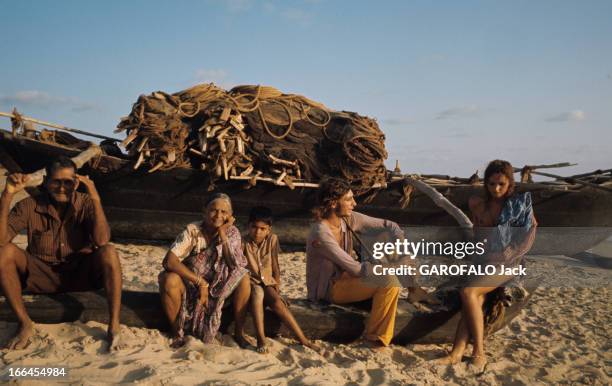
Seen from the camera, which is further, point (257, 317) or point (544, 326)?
point (544, 326)

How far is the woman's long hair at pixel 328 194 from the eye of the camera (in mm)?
3758

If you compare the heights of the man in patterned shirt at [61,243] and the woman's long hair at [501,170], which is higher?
the woman's long hair at [501,170]

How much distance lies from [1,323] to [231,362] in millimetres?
1515

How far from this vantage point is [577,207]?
8.27 metres

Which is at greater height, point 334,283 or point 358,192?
point 358,192

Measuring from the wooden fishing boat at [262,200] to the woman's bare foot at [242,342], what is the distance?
2.92 meters

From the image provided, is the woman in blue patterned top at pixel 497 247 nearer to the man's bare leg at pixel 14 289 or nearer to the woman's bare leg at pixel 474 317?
the woman's bare leg at pixel 474 317

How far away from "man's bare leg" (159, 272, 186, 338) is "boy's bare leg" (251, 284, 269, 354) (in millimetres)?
483

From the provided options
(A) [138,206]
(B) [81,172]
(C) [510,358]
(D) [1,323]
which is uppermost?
(B) [81,172]

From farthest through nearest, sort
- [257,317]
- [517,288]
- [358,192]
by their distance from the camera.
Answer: [358,192], [517,288], [257,317]

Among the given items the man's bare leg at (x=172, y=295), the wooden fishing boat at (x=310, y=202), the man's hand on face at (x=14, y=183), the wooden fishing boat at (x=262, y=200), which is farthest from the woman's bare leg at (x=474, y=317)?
the man's hand on face at (x=14, y=183)

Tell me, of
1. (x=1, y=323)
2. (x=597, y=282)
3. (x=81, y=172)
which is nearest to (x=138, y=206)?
(x=81, y=172)

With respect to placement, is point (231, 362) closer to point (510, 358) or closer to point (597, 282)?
point (510, 358)

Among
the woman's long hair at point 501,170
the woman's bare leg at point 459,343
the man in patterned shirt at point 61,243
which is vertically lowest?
the woman's bare leg at point 459,343
